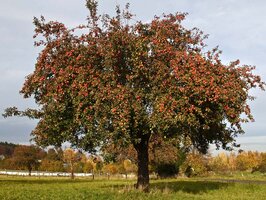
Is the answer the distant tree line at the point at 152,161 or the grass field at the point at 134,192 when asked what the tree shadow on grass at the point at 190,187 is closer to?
the grass field at the point at 134,192

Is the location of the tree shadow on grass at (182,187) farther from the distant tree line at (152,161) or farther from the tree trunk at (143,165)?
the distant tree line at (152,161)

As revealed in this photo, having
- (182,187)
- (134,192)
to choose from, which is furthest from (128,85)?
(182,187)

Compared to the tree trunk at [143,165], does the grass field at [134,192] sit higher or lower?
lower

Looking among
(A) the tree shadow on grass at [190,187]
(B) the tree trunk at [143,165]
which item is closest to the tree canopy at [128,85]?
(B) the tree trunk at [143,165]

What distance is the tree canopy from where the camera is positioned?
24.1 m

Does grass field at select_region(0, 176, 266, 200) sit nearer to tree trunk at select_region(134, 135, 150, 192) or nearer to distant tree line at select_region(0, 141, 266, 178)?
tree trunk at select_region(134, 135, 150, 192)

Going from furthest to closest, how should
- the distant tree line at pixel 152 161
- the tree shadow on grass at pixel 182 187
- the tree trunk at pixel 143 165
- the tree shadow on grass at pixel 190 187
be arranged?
the distant tree line at pixel 152 161, the tree shadow on grass at pixel 190 187, the tree shadow on grass at pixel 182 187, the tree trunk at pixel 143 165

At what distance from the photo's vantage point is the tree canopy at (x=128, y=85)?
947 inches

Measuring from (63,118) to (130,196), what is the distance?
23.8 feet

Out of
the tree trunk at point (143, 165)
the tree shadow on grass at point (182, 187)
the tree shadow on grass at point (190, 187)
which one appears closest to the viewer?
the tree trunk at point (143, 165)

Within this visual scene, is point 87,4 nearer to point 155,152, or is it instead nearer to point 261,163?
point 155,152

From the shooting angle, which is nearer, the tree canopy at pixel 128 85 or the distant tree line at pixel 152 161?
the tree canopy at pixel 128 85

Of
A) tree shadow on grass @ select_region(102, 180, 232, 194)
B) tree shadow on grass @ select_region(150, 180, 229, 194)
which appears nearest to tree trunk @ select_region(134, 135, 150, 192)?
tree shadow on grass @ select_region(102, 180, 232, 194)

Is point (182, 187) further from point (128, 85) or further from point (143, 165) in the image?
point (128, 85)
